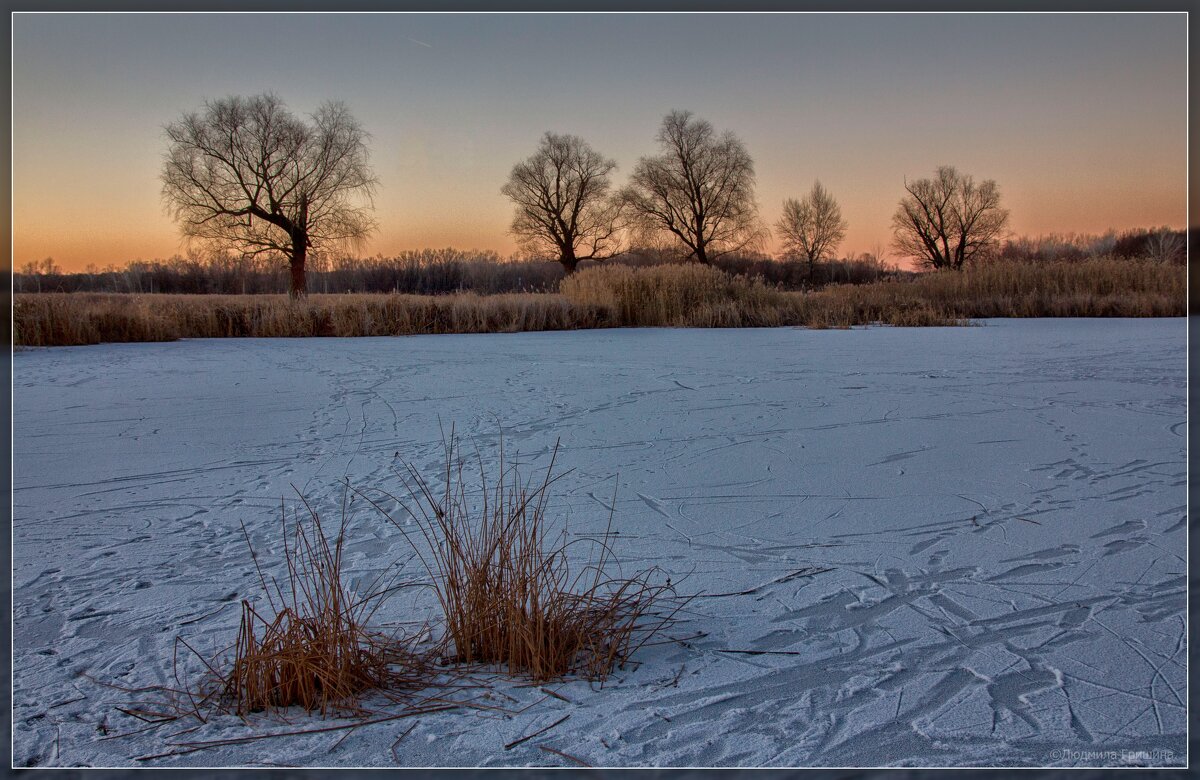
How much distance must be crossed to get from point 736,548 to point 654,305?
43.4ft

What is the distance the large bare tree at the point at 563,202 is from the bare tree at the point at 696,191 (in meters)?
1.49

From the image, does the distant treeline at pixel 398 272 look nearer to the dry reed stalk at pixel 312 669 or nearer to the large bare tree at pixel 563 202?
the large bare tree at pixel 563 202

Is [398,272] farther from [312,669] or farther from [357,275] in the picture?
[312,669]

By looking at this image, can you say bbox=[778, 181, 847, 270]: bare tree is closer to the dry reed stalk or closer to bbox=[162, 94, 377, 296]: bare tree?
bbox=[162, 94, 377, 296]: bare tree

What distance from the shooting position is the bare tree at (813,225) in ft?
105

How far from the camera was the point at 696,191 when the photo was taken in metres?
31.2

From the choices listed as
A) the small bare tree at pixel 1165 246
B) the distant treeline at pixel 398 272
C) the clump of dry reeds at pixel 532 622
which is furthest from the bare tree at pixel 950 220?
the clump of dry reeds at pixel 532 622

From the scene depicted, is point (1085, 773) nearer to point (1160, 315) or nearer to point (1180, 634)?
point (1180, 634)

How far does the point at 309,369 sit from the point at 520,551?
6.20 meters

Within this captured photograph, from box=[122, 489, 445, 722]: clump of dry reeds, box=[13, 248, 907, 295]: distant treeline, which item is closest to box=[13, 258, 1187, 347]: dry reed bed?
box=[13, 248, 907, 295]: distant treeline

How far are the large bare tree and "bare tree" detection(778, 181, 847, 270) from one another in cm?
721

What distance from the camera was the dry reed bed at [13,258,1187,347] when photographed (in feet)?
41.4

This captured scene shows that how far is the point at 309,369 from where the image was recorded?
7.88 meters

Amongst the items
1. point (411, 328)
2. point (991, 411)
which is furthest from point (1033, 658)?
point (411, 328)
